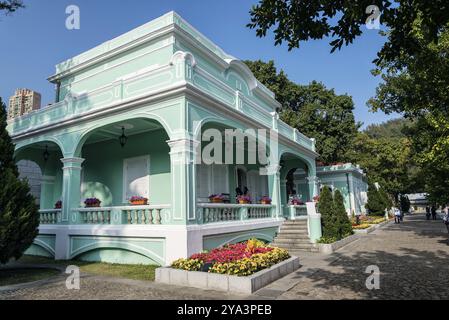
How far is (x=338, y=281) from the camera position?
736cm

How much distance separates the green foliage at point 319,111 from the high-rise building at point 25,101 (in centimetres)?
1672

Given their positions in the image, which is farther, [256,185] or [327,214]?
[256,185]

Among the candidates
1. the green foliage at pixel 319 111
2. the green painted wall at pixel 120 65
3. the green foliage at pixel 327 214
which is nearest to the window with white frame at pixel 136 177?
the green painted wall at pixel 120 65

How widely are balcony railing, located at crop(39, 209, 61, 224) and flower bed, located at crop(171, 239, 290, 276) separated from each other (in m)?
6.91

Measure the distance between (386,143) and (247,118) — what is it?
30.7 meters

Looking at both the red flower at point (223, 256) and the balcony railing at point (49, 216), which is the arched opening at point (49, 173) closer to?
the balcony railing at point (49, 216)

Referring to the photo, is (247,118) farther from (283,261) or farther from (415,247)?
(415,247)

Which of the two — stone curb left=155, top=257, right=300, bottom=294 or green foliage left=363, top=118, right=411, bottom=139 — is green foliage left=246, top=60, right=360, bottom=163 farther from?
green foliage left=363, top=118, right=411, bottom=139

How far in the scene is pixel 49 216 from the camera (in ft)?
41.1

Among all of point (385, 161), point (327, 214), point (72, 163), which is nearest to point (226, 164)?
point (327, 214)

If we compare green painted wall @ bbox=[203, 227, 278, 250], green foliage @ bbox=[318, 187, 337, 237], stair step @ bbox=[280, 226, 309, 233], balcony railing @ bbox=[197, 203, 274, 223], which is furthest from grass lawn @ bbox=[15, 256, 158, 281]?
green foliage @ bbox=[318, 187, 337, 237]

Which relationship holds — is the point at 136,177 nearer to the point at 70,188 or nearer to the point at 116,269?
the point at 70,188

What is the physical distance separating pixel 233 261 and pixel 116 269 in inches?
153
